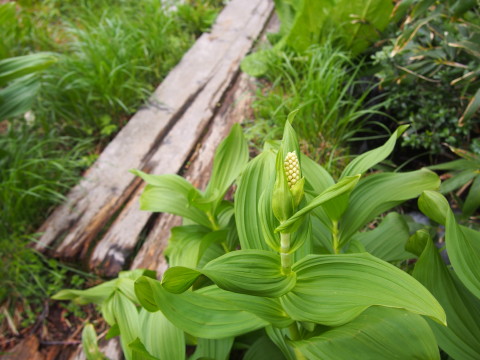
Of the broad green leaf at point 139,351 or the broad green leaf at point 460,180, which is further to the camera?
the broad green leaf at point 460,180

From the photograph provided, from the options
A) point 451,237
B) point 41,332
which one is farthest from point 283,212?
point 41,332

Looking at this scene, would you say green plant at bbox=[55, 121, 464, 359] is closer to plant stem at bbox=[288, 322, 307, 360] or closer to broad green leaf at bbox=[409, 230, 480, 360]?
plant stem at bbox=[288, 322, 307, 360]

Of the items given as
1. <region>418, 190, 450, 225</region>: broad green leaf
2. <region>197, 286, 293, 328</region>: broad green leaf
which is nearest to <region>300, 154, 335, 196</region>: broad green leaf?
<region>418, 190, 450, 225</region>: broad green leaf

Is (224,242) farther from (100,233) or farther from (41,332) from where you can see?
(41,332)

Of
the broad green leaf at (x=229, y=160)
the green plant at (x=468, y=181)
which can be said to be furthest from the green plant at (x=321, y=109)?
the broad green leaf at (x=229, y=160)

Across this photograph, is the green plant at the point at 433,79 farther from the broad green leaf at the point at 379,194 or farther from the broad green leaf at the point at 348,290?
the broad green leaf at the point at 348,290
